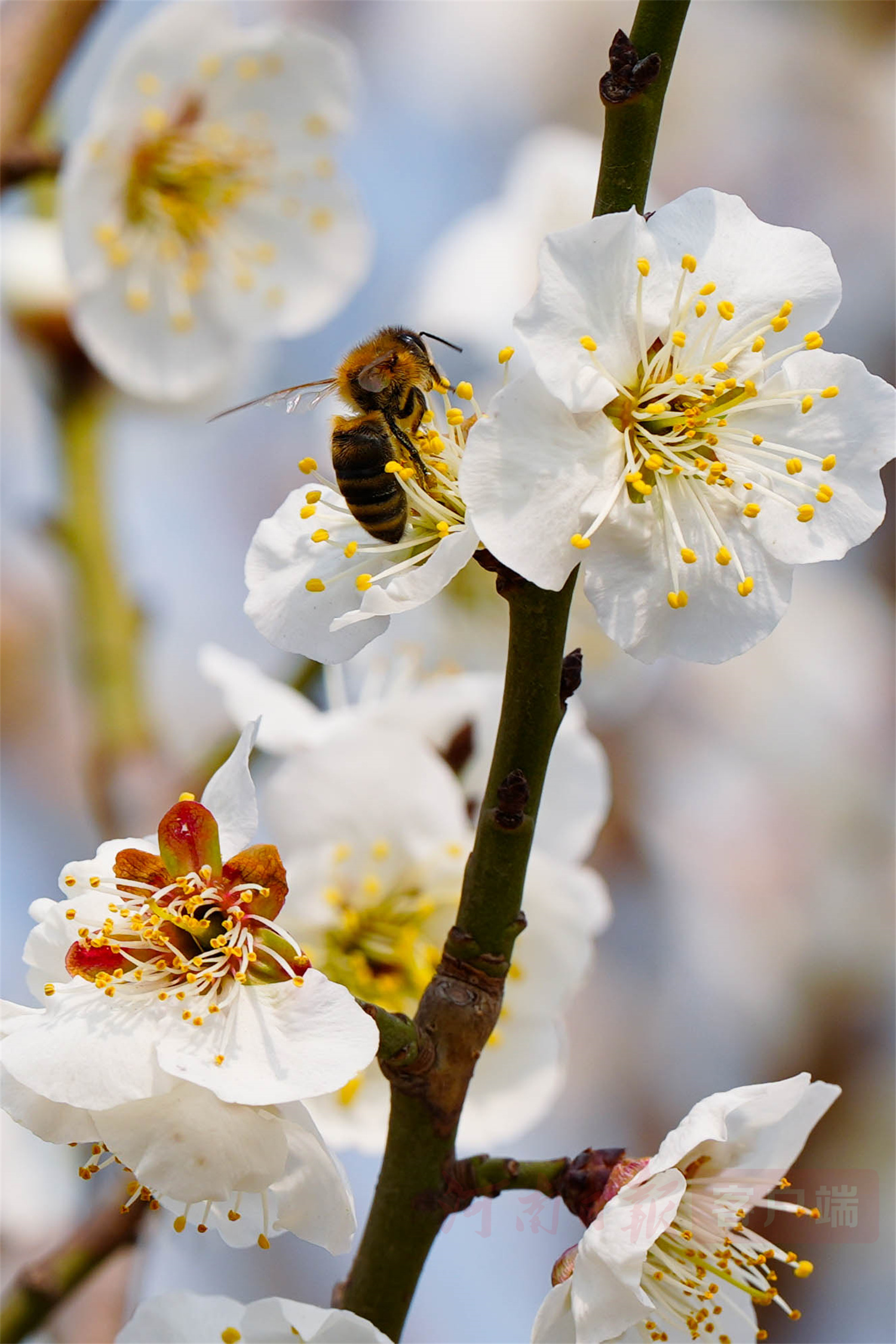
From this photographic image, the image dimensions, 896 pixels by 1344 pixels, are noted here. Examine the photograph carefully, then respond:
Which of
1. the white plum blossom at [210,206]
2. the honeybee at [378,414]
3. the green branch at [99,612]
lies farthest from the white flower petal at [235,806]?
the white plum blossom at [210,206]

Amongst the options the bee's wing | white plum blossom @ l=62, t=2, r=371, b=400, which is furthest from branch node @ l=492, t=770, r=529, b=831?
white plum blossom @ l=62, t=2, r=371, b=400

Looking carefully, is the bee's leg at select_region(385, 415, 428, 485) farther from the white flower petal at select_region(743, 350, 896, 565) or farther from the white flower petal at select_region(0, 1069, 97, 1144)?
the white flower petal at select_region(0, 1069, 97, 1144)

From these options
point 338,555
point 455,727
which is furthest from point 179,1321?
point 455,727

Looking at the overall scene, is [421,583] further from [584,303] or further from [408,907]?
[408,907]

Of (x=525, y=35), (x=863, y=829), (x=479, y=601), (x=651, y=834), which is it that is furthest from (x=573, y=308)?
(x=525, y=35)

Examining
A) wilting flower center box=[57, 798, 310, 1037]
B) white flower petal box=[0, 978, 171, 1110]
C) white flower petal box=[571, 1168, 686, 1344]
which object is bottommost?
white flower petal box=[571, 1168, 686, 1344]

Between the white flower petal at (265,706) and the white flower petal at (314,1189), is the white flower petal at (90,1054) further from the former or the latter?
the white flower petal at (265,706)
